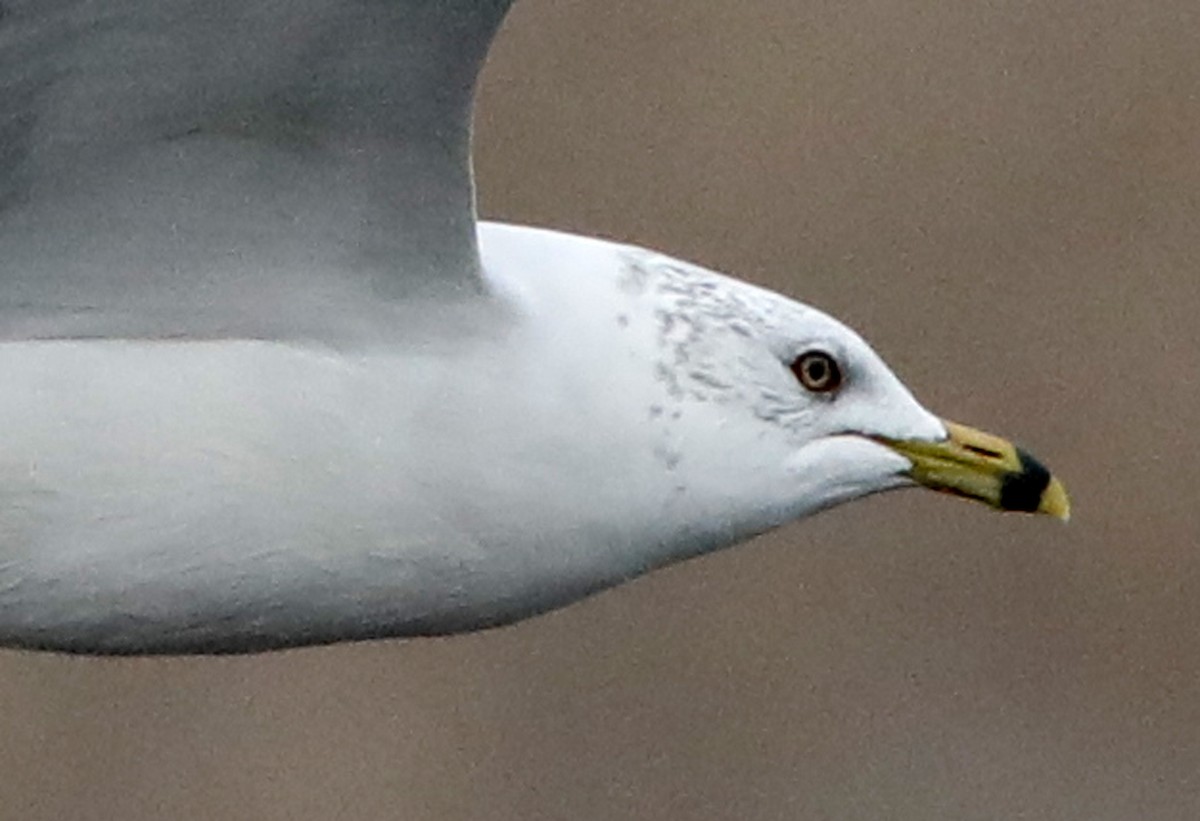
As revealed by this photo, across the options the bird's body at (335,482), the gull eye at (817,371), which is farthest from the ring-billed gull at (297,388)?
the gull eye at (817,371)

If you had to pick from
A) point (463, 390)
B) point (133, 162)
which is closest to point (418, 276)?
point (463, 390)

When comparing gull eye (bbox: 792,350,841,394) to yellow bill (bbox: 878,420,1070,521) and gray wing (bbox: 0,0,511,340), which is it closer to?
yellow bill (bbox: 878,420,1070,521)

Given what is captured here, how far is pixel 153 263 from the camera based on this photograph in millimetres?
1919

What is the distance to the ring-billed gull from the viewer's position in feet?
6.09

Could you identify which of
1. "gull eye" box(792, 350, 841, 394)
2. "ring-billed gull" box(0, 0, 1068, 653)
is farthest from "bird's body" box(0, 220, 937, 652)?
"gull eye" box(792, 350, 841, 394)

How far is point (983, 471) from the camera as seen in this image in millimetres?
2135

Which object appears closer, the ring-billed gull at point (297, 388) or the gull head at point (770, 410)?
the ring-billed gull at point (297, 388)

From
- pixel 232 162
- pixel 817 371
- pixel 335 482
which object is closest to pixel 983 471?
pixel 817 371

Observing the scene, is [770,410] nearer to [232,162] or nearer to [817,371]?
[817,371]

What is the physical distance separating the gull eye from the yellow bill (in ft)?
0.24

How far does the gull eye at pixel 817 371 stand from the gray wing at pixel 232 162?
0.29 m

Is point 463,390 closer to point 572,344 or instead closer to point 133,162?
point 572,344

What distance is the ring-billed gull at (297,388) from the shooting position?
1855 millimetres

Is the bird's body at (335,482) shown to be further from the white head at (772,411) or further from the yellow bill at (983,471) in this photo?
the yellow bill at (983,471)
